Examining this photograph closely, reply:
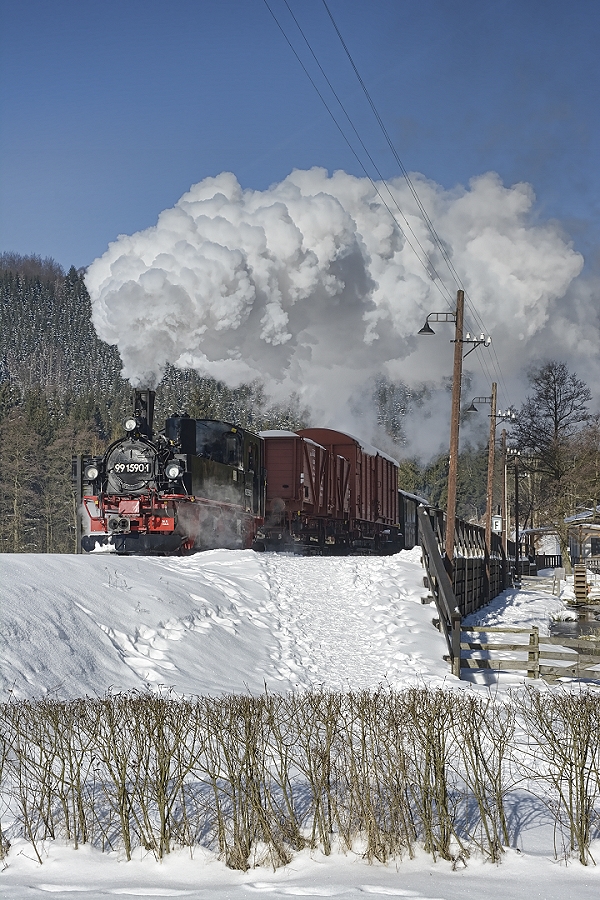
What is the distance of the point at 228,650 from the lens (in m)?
12.5

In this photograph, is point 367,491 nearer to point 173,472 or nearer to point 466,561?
point 466,561

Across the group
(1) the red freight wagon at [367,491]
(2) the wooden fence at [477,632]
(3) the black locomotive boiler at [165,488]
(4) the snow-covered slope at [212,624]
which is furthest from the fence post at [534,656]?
(1) the red freight wagon at [367,491]

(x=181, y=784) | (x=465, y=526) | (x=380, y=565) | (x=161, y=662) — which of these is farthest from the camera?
(x=465, y=526)

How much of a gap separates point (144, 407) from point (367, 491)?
1299 centimetres

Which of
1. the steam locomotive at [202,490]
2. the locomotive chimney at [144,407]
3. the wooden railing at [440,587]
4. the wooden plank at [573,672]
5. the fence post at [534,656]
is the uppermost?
the locomotive chimney at [144,407]

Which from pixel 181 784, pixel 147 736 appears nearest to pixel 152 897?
pixel 181 784

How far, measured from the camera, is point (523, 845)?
5707 mm

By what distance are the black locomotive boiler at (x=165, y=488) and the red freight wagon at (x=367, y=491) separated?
7.01 metres

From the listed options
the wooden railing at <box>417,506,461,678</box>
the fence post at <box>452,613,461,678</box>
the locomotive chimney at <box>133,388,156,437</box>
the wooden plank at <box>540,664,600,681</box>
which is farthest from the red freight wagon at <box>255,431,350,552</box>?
the wooden plank at <box>540,664,600,681</box>

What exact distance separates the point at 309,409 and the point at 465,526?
45079 millimetres

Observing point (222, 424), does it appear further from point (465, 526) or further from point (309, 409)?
point (309, 409)

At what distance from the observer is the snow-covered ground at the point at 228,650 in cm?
507

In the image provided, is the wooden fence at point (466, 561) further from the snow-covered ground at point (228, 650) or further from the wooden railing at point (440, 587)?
the snow-covered ground at point (228, 650)

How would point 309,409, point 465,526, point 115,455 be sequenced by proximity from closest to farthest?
point 115,455, point 465,526, point 309,409
